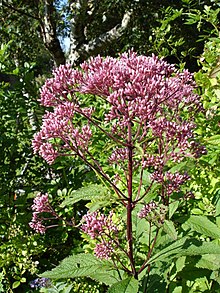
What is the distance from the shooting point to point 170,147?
1.24 m

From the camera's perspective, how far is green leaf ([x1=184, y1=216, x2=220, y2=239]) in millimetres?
1183

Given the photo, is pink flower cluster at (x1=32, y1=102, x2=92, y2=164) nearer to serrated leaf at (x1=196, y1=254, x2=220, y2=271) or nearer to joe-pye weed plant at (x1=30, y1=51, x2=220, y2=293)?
joe-pye weed plant at (x1=30, y1=51, x2=220, y2=293)

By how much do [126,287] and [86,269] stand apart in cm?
19

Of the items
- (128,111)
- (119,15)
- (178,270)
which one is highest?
(119,15)

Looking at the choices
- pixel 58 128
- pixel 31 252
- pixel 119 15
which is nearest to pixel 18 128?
pixel 31 252

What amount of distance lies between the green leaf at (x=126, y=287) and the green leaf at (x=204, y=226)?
0.22 m

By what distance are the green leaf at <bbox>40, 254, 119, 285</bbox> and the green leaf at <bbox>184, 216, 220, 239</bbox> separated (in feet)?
0.86

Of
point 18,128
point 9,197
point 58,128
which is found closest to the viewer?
point 58,128

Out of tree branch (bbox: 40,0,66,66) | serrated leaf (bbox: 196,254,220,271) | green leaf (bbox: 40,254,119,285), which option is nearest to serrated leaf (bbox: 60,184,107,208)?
green leaf (bbox: 40,254,119,285)

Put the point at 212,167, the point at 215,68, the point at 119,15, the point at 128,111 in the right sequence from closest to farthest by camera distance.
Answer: the point at 128,111
the point at 212,167
the point at 215,68
the point at 119,15

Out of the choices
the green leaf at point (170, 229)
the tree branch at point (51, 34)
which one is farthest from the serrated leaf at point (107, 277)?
the tree branch at point (51, 34)

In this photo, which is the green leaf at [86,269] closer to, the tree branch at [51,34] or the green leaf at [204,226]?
the green leaf at [204,226]

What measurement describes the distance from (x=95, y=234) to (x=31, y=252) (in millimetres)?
1193

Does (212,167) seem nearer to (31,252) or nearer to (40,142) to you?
(40,142)
